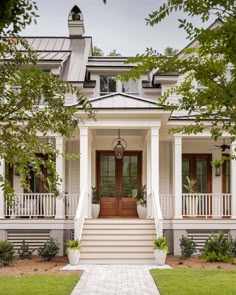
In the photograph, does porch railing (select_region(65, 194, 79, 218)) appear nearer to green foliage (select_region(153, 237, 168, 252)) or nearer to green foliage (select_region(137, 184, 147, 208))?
green foliage (select_region(137, 184, 147, 208))

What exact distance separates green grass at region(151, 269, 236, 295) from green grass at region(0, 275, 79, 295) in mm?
1848

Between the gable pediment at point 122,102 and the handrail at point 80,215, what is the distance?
2841 millimetres

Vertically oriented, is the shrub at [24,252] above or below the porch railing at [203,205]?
below

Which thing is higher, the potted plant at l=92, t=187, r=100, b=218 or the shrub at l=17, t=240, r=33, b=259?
the potted plant at l=92, t=187, r=100, b=218

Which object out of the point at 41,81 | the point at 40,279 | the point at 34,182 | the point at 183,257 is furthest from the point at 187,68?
the point at 34,182

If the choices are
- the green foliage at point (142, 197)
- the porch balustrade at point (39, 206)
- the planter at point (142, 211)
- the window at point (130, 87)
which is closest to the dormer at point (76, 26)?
the window at point (130, 87)

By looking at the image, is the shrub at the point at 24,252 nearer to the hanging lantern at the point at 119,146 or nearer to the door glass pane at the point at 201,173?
the hanging lantern at the point at 119,146

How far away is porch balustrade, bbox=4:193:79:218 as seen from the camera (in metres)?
17.1

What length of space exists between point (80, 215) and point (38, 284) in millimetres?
4822

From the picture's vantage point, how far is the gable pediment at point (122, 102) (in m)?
16.5

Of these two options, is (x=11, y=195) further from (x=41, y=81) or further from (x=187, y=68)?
(x=187, y=68)

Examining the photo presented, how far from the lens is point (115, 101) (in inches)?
660

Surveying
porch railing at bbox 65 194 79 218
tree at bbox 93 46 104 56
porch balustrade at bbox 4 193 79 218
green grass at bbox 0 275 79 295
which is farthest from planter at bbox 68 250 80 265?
tree at bbox 93 46 104 56

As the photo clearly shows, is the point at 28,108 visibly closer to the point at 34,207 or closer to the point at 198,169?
the point at 34,207
